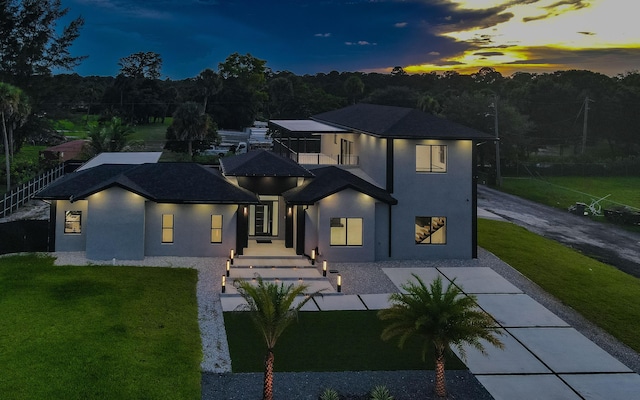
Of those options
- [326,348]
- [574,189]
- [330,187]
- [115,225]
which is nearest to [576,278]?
[330,187]

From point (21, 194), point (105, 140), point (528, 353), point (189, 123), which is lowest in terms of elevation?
point (528, 353)

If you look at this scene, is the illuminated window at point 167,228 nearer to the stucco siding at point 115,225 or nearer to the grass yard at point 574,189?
the stucco siding at point 115,225

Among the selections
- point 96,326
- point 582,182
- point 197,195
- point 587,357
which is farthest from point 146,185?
point 582,182

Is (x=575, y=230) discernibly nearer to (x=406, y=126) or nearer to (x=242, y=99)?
(x=406, y=126)

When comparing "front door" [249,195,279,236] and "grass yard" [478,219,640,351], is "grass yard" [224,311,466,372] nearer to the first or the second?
"grass yard" [478,219,640,351]

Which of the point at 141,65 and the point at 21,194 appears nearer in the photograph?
the point at 21,194

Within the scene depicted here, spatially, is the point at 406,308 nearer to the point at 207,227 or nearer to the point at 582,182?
Answer: the point at 207,227
